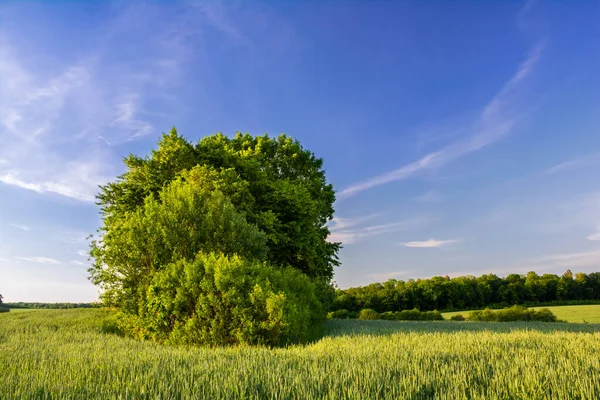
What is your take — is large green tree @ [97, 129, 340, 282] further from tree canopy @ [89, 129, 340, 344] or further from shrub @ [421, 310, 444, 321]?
shrub @ [421, 310, 444, 321]

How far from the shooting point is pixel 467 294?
53812mm

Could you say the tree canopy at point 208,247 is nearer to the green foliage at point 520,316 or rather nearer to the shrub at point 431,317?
the shrub at point 431,317

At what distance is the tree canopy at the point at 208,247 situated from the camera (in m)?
11.7

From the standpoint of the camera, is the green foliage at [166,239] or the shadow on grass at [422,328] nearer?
the shadow on grass at [422,328]

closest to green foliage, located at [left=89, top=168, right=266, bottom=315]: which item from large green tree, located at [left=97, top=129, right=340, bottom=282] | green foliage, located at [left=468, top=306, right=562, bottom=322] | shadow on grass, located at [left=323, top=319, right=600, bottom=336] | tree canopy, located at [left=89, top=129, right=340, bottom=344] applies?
tree canopy, located at [left=89, top=129, right=340, bottom=344]

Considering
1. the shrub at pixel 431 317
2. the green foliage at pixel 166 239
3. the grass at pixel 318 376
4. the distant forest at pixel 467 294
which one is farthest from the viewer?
the distant forest at pixel 467 294

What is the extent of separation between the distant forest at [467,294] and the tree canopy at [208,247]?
2831 cm

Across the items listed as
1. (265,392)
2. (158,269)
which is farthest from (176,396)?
(158,269)

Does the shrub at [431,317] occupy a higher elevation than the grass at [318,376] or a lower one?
lower

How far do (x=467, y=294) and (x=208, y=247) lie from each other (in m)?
48.3

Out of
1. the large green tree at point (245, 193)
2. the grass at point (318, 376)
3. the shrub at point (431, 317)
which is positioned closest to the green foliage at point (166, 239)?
the large green tree at point (245, 193)

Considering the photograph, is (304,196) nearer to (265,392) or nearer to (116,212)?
(116,212)

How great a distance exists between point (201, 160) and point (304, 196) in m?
6.57

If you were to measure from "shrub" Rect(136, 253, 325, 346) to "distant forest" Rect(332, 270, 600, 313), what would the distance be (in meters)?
42.5
